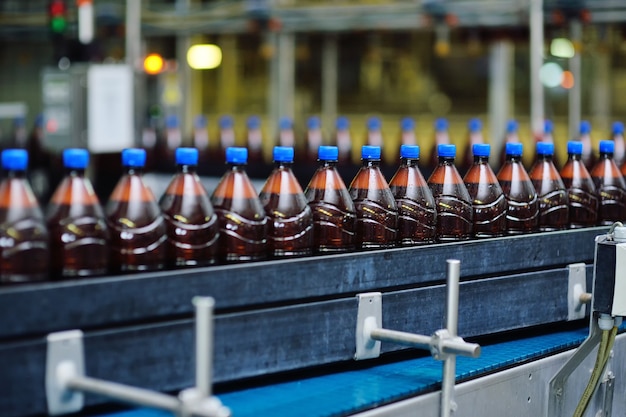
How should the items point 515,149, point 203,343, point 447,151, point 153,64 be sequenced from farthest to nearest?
point 153,64, point 515,149, point 447,151, point 203,343

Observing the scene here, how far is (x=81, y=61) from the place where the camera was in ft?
17.7

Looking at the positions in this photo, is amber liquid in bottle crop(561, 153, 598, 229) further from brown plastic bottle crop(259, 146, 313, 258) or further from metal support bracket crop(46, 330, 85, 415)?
metal support bracket crop(46, 330, 85, 415)

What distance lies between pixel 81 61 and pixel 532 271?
3.61m

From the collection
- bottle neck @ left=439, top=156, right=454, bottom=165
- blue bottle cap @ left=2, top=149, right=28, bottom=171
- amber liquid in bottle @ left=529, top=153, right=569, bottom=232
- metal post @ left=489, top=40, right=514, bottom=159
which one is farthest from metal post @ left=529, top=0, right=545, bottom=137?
blue bottle cap @ left=2, top=149, right=28, bottom=171

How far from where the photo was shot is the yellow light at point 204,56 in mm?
7777

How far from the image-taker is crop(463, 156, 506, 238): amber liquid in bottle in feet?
7.77

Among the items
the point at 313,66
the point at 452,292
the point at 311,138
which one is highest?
the point at 313,66

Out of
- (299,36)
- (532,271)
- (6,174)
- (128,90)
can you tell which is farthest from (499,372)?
(299,36)

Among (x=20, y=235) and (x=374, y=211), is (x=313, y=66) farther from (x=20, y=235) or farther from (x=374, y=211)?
(x=20, y=235)

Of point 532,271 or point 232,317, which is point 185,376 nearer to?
point 232,317

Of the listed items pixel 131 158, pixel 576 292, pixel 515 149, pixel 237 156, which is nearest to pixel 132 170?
pixel 131 158

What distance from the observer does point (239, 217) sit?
1.93 m

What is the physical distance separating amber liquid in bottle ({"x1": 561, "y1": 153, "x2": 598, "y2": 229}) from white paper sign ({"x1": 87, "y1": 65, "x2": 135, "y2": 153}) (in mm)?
3092

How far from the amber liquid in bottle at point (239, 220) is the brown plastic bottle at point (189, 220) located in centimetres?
5
